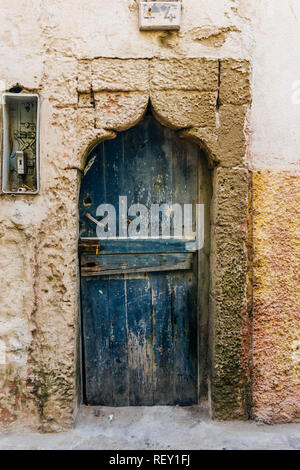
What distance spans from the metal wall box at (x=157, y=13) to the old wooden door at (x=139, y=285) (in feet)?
1.90

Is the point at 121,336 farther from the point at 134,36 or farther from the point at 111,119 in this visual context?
the point at 134,36

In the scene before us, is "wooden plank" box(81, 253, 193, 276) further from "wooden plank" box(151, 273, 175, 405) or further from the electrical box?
the electrical box

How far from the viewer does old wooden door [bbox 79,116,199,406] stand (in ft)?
7.60

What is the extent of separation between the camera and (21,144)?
7.13ft

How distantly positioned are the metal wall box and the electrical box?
88 centimetres

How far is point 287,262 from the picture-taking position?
221 cm

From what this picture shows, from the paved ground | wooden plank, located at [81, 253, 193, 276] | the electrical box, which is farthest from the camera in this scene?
wooden plank, located at [81, 253, 193, 276]

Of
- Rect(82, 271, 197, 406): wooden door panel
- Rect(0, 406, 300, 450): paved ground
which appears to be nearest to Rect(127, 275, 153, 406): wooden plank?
Rect(82, 271, 197, 406): wooden door panel

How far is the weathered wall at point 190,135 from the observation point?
2.07 metres

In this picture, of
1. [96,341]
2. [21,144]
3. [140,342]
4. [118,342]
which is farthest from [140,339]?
[21,144]

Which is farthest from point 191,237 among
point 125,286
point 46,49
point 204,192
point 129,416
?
point 46,49

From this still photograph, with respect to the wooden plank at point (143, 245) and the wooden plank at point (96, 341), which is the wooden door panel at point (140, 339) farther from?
the wooden plank at point (143, 245)

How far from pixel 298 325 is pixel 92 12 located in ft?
8.14

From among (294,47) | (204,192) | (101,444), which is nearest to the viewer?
(101,444)
